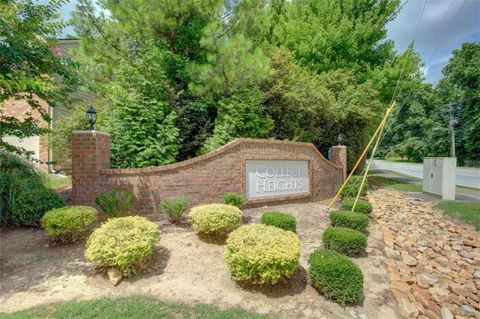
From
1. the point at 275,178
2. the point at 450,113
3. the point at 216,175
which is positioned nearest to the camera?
the point at 216,175

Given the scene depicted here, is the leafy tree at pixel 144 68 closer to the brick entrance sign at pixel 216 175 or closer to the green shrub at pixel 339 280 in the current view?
the brick entrance sign at pixel 216 175

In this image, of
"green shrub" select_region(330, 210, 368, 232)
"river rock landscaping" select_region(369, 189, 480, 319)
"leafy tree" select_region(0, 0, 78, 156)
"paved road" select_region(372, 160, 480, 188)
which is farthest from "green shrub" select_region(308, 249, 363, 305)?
"paved road" select_region(372, 160, 480, 188)

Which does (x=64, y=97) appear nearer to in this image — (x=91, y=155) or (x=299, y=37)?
(x=91, y=155)

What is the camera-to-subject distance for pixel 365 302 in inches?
144

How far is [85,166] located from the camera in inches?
223

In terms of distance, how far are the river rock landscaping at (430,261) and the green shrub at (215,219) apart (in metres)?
2.77

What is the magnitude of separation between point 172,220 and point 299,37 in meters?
13.2

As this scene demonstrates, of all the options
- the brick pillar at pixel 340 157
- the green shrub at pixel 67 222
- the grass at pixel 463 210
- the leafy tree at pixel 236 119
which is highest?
the leafy tree at pixel 236 119

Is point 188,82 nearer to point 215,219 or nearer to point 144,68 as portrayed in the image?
point 144,68

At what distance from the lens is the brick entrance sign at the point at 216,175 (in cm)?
570

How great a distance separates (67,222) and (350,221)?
18.3ft

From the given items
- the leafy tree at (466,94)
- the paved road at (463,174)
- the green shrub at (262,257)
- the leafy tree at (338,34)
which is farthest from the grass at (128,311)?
the leafy tree at (466,94)

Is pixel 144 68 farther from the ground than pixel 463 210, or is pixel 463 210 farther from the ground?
pixel 144 68

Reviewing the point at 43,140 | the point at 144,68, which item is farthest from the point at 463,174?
the point at 43,140
